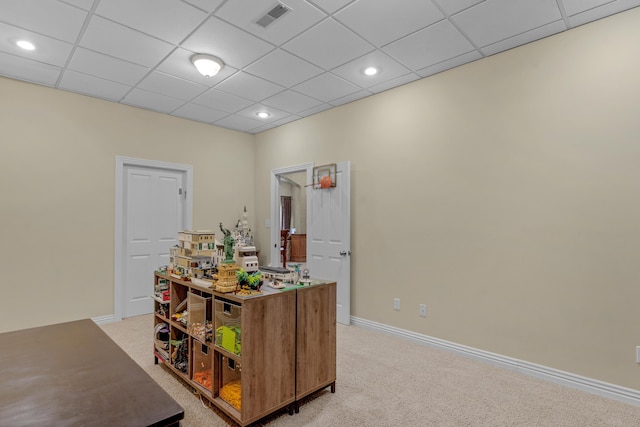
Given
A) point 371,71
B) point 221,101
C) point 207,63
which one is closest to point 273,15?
point 207,63

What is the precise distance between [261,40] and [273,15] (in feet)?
1.18

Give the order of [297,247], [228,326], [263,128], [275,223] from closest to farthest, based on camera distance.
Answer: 1. [228,326]
2. [275,223]
3. [263,128]
4. [297,247]

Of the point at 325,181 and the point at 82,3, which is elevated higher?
the point at 82,3

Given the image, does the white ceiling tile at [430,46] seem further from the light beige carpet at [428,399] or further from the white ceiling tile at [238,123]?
the light beige carpet at [428,399]

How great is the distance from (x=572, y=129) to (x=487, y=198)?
33.6 inches

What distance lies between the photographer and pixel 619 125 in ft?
8.04

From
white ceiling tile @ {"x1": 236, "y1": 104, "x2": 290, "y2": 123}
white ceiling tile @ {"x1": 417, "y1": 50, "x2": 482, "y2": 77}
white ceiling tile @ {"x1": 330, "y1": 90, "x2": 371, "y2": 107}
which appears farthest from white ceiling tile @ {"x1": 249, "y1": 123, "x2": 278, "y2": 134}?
white ceiling tile @ {"x1": 417, "y1": 50, "x2": 482, "y2": 77}

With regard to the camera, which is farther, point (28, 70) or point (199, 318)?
point (28, 70)

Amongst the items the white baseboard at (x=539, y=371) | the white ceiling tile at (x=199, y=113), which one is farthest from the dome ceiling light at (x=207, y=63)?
the white baseboard at (x=539, y=371)

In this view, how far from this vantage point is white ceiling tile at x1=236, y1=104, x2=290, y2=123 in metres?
4.43

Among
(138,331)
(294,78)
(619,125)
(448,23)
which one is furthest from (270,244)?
(619,125)

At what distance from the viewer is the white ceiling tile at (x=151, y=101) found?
157 inches

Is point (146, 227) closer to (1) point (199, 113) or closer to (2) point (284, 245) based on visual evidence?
(1) point (199, 113)

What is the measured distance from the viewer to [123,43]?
283 centimetres
